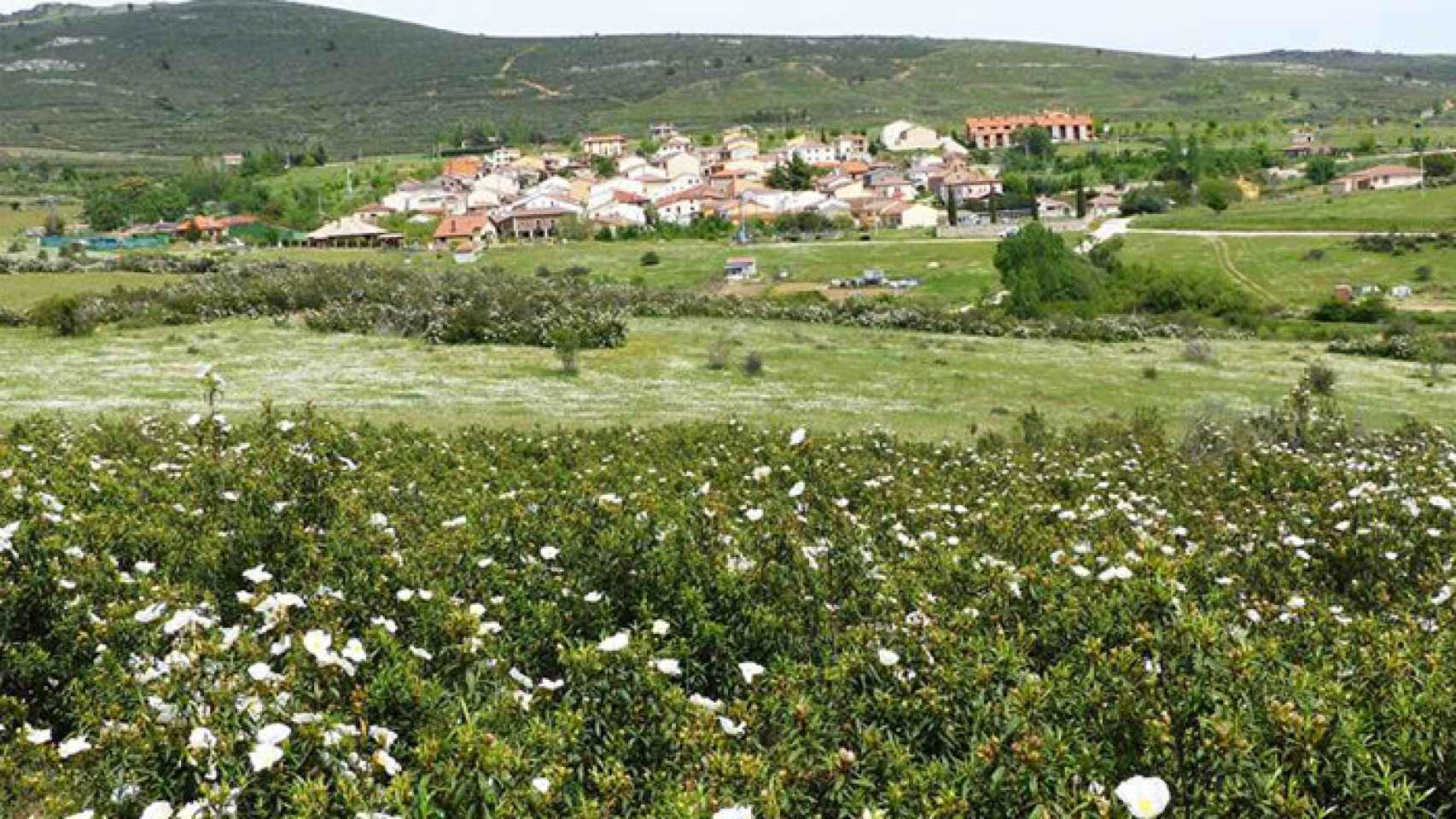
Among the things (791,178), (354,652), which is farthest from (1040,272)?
(791,178)

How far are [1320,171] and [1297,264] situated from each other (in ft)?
191

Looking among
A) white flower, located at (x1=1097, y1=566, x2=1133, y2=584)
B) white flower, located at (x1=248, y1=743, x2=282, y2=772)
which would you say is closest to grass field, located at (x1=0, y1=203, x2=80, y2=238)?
white flower, located at (x1=248, y1=743, x2=282, y2=772)

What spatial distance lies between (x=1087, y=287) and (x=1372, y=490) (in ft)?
178

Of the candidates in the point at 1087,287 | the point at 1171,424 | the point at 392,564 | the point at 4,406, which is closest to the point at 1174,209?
the point at 1087,287

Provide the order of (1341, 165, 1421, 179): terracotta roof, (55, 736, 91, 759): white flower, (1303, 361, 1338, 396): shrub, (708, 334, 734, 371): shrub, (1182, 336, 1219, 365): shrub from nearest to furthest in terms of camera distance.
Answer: (55, 736, 91, 759): white flower < (1303, 361, 1338, 396): shrub < (708, 334, 734, 371): shrub < (1182, 336, 1219, 365): shrub < (1341, 165, 1421, 179): terracotta roof

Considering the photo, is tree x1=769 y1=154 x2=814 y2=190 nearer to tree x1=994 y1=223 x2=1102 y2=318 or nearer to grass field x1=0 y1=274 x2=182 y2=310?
tree x1=994 y1=223 x2=1102 y2=318

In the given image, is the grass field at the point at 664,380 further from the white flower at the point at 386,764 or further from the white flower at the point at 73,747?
the white flower at the point at 386,764

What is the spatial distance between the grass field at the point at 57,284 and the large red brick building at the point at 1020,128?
5747 inches

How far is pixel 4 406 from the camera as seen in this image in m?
22.0

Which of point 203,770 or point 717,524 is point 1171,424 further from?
point 203,770

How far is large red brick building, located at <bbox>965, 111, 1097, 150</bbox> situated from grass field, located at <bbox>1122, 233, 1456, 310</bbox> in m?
92.7

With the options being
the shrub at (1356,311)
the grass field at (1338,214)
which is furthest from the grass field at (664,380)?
the grass field at (1338,214)

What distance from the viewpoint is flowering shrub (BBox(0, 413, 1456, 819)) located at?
393 centimetres

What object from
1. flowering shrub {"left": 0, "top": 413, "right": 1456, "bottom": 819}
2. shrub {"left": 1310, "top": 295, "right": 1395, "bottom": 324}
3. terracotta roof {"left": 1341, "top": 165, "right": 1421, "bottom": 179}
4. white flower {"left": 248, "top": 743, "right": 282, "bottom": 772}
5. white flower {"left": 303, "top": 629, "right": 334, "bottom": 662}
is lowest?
shrub {"left": 1310, "top": 295, "right": 1395, "bottom": 324}
